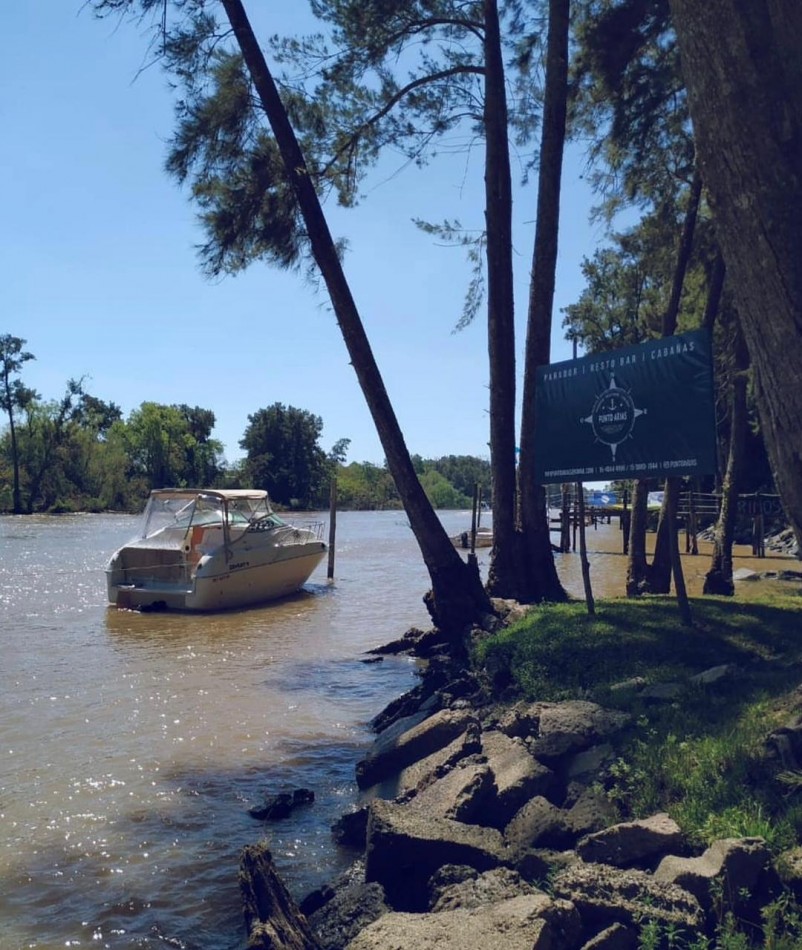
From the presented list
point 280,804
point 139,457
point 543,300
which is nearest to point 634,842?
point 280,804

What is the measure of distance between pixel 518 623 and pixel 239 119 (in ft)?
25.2

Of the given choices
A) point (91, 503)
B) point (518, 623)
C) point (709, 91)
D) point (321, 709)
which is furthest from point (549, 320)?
point (91, 503)

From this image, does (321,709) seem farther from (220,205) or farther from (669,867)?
(220,205)

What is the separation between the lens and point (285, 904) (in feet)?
13.7

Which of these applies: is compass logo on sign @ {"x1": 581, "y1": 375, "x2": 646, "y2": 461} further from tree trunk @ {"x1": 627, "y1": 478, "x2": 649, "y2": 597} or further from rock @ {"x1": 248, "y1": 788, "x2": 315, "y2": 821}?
tree trunk @ {"x1": 627, "y1": 478, "x2": 649, "y2": 597}

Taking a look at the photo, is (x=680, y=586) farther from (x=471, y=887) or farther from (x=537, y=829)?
(x=471, y=887)

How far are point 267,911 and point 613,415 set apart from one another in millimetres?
5414

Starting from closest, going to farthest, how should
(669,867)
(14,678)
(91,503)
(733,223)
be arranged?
1. (669,867)
2. (733,223)
3. (14,678)
4. (91,503)

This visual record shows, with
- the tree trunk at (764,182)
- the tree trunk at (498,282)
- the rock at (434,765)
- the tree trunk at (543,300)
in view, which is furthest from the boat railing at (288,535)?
the tree trunk at (764,182)

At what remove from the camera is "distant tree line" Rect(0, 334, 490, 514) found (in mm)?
71188

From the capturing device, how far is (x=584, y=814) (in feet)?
15.0

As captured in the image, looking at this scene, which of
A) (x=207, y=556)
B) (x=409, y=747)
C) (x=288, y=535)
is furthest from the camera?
(x=288, y=535)

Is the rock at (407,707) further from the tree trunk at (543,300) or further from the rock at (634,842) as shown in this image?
Answer: the rock at (634,842)

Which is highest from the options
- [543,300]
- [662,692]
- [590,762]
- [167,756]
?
[543,300]
